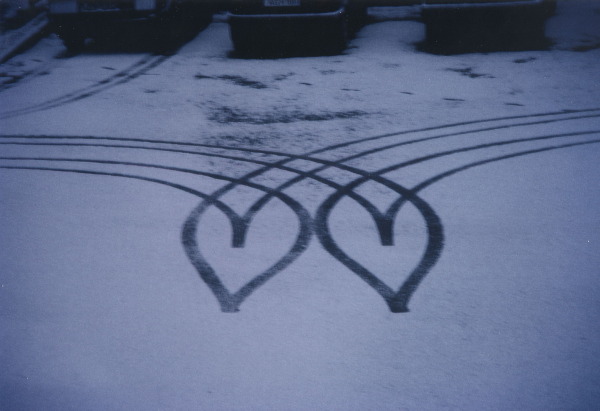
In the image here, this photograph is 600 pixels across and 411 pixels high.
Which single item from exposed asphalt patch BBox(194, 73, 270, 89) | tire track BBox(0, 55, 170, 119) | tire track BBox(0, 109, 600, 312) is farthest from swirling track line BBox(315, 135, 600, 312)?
tire track BBox(0, 55, 170, 119)

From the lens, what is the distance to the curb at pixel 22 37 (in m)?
7.72

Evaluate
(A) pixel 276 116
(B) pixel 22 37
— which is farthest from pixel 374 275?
(B) pixel 22 37

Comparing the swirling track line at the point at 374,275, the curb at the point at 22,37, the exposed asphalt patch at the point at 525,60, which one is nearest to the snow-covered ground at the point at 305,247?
the swirling track line at the point at 374,275

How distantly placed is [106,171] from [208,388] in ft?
8.14

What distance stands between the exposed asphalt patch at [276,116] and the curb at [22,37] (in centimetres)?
429

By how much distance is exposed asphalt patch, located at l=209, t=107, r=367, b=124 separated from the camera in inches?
198

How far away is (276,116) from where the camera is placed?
16.8 ft

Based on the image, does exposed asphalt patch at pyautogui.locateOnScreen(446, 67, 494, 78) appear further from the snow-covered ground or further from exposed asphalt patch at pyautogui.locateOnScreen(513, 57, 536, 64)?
exposed asphalt patch at pyautogui.locateOnScreen(513, 57, 536, 64)

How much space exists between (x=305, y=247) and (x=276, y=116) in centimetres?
237

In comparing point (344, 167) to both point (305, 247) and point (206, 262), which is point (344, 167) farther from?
point (206, 262)

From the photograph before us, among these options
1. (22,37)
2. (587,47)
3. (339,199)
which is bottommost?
(339,199)

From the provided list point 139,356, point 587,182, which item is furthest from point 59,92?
point 587,182

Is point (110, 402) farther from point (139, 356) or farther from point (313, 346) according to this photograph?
point (313, 346)

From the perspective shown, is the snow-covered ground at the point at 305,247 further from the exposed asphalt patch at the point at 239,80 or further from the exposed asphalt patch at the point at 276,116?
the exposed asphalt patch at the point at 239,80
